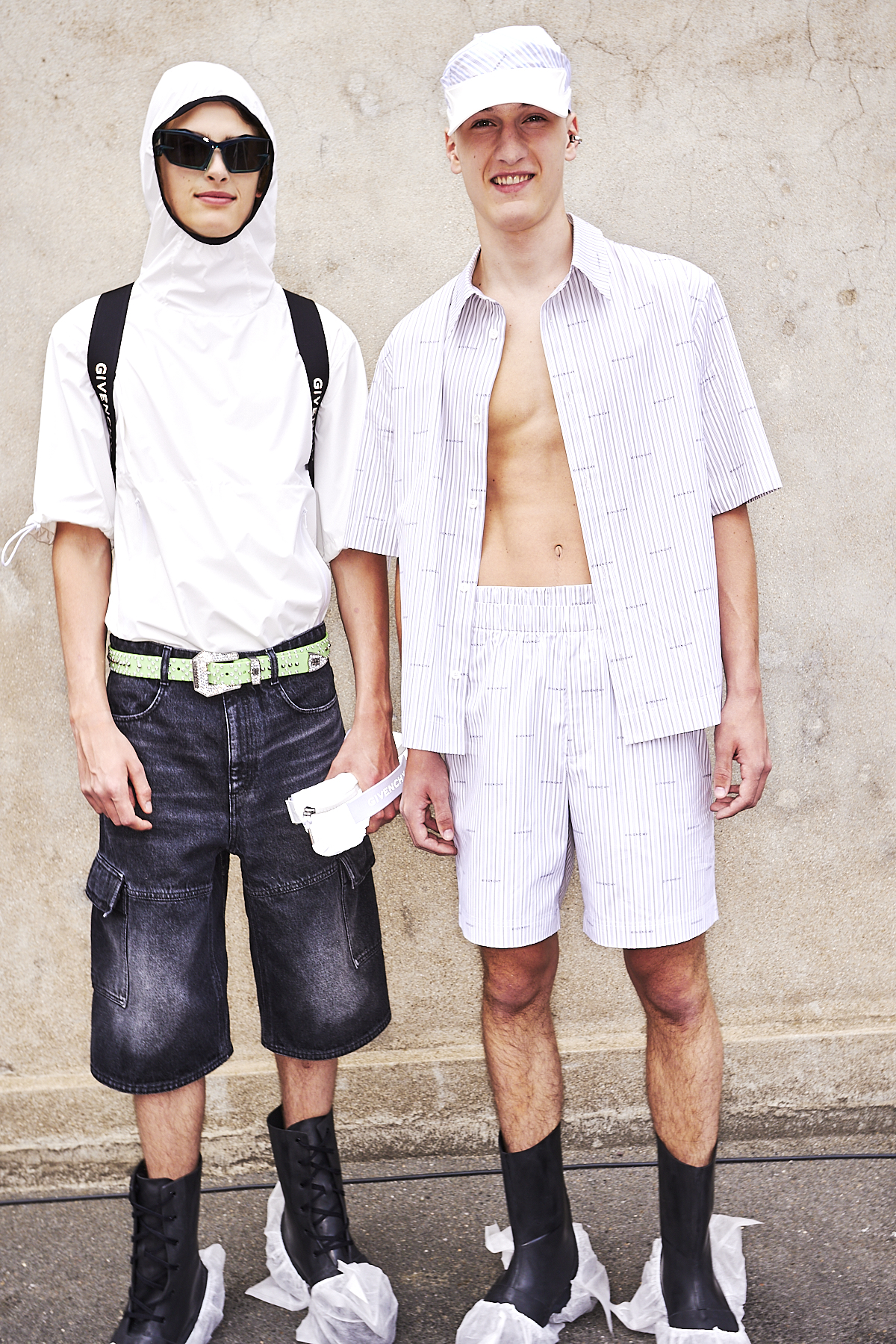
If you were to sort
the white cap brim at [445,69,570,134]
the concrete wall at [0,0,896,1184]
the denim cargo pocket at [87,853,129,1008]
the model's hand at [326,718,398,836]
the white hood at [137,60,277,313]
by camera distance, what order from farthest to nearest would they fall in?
1. the concrete wall at [0,0,896,1184]
2. the model's hand at [326,718,398,836]
3. the denim cargo pocket at [87,853,129,1008]
4. the white hood at [137,60,277,313]
5. the white cap brim at [445,69,570,134]

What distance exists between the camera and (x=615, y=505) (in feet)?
6.78

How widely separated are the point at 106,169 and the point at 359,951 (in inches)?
81.4

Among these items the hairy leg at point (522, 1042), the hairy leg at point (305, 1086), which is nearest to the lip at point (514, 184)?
the hairy leg at point (522, 1042)

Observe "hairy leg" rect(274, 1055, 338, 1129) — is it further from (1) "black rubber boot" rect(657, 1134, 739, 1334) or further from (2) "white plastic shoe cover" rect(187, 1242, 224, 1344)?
(1) "black rubber boot" rect(657, 1134, 739, 1334)

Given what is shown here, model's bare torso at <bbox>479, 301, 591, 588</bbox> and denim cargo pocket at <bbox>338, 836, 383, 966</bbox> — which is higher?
model's bare torso at <bbox>479, 301, 591, 588</bbox>

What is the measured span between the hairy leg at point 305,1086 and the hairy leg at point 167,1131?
0.69 feet

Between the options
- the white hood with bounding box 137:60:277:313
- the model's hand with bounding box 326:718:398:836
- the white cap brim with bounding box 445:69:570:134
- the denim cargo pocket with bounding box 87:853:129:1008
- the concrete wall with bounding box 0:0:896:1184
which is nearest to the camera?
the white cap brim with bounding box 445:69:570:134

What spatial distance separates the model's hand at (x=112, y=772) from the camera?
2.13 m

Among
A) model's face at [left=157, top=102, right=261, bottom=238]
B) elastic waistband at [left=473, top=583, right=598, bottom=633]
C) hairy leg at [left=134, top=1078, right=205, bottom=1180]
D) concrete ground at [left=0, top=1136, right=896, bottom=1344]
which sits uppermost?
model's face at [left=157, top=102, right=261, bottom=238]

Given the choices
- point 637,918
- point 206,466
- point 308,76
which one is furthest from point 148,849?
point 308,76

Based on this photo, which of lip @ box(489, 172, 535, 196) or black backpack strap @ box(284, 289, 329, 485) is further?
black backpack strap @ box(284, 289, 329, 485)

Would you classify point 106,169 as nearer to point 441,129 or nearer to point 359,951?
point 441,129

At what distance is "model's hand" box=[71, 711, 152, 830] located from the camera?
7.00ft

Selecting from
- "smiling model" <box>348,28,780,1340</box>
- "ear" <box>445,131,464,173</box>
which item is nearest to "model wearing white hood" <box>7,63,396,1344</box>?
"smiling model" <box>348,28,780,1340</box>
